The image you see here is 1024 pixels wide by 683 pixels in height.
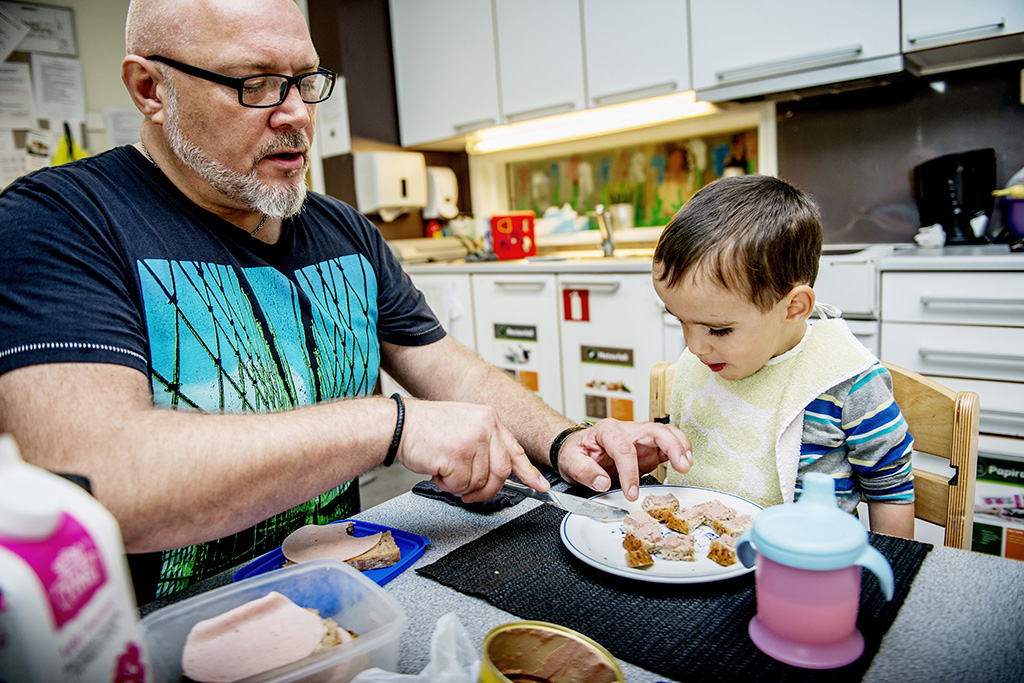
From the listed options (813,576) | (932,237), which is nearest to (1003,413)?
(932,237)

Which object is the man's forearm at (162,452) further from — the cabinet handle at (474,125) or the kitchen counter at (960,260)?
the cabinet handle at (474,125)

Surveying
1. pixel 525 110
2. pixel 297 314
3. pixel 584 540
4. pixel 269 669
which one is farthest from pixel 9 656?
pixel 525 110

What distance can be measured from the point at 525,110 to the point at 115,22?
6.84ft

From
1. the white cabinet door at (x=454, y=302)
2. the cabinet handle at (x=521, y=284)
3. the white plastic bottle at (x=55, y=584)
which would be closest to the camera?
the white plastic bottle at (x=55, y=584)

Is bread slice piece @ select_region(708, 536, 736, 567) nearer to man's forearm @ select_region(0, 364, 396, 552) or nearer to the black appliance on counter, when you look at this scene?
man's forearm @ select_region(0, 364, 396, 552)

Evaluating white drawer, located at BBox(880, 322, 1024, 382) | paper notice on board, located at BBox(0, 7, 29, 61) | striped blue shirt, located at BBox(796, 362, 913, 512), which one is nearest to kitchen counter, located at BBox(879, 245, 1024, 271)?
white drawer, located at BBox(880, 322, 1024, 382)

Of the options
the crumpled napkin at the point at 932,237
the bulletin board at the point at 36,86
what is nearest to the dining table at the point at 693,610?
the crumpled napkin at the point at 932,237

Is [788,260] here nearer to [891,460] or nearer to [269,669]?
[891,460]

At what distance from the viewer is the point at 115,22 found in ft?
10.7

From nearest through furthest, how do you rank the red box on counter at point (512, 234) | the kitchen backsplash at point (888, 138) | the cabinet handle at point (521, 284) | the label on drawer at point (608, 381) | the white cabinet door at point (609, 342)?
the kitchen backsplash at point (888, 138) → the white cabinet door at point (609, 342) → the label on drawer at point (608, 381) → the cabinet handle at point (521, 284) → the red box on counter at point (512, 234)

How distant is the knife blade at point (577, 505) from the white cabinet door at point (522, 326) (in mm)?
2014

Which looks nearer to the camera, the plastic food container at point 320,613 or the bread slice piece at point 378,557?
the plastic food container at point 320,613

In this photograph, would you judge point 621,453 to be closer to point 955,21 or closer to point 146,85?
point 146,85

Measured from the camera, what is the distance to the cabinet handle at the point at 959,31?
6.61ft
